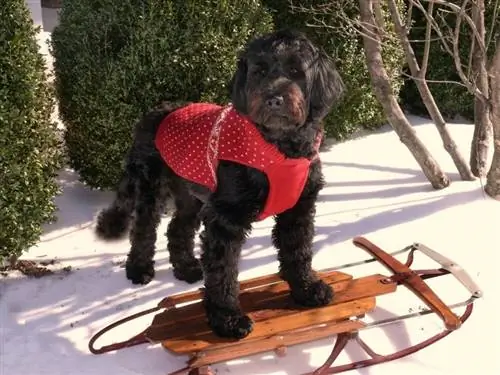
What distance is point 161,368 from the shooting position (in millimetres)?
3834

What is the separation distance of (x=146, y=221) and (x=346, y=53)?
12.1 ft

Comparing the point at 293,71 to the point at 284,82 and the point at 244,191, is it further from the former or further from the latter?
the point at 244,191

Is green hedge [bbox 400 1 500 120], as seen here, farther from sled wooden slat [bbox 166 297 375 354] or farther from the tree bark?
sled wooden slat [bbox 166 297 375 354]

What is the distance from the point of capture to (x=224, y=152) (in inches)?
144

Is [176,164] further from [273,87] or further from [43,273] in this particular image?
[43,273]

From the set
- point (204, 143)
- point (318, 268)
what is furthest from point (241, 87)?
point (318, 268)

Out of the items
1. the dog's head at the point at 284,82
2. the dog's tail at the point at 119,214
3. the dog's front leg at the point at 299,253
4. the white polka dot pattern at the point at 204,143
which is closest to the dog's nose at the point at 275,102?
the dog's head at the point at 284,82

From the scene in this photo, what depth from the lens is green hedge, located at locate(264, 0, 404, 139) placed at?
22.3 feet

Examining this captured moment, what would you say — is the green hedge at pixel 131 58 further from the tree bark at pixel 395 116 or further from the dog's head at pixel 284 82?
the dog's head at pixel 284 82

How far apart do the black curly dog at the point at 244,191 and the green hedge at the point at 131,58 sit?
2.88 feet

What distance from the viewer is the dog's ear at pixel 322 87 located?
346cm

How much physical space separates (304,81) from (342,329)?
1590 millimetres

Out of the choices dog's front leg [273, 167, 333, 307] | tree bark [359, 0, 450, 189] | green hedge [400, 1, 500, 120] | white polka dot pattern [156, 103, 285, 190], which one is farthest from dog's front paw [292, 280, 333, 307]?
green hedge [400, 1, 500, 120]

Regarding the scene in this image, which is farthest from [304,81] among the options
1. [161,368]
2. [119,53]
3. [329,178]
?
[329,178]
